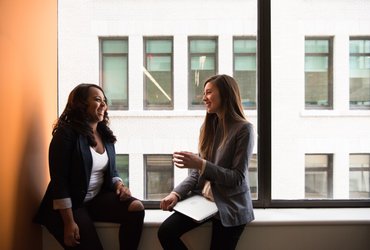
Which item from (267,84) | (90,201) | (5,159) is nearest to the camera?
(5,159)

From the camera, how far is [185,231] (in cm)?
194

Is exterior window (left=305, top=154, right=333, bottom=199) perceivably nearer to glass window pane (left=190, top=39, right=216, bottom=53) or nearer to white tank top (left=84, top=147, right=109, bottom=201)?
glass window pane (left=190, top=39, right=216, bottom=53)

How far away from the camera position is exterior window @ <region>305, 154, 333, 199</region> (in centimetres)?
253

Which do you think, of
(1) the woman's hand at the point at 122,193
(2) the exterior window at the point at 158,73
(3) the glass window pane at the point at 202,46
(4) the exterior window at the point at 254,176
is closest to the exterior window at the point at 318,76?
(4) the exterior window at the point at 254,176

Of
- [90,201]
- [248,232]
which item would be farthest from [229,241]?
[90,201]

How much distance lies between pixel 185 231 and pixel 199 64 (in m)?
1.22

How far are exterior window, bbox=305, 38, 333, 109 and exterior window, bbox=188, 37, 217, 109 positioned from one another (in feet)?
2.34

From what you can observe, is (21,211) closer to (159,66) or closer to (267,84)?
(159,66)

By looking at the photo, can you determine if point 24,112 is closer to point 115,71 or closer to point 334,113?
point 115,71

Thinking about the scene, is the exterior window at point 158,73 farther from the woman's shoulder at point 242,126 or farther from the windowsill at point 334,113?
the windowsill at point 334,113

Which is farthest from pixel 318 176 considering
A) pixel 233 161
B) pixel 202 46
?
pixel 202 46

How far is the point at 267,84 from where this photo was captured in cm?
244

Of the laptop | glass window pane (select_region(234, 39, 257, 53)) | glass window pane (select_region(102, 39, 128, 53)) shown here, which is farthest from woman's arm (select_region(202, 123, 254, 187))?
glass window pane (select_region(102, 39, 128, 53))

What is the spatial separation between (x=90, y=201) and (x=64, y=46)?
1.19m
